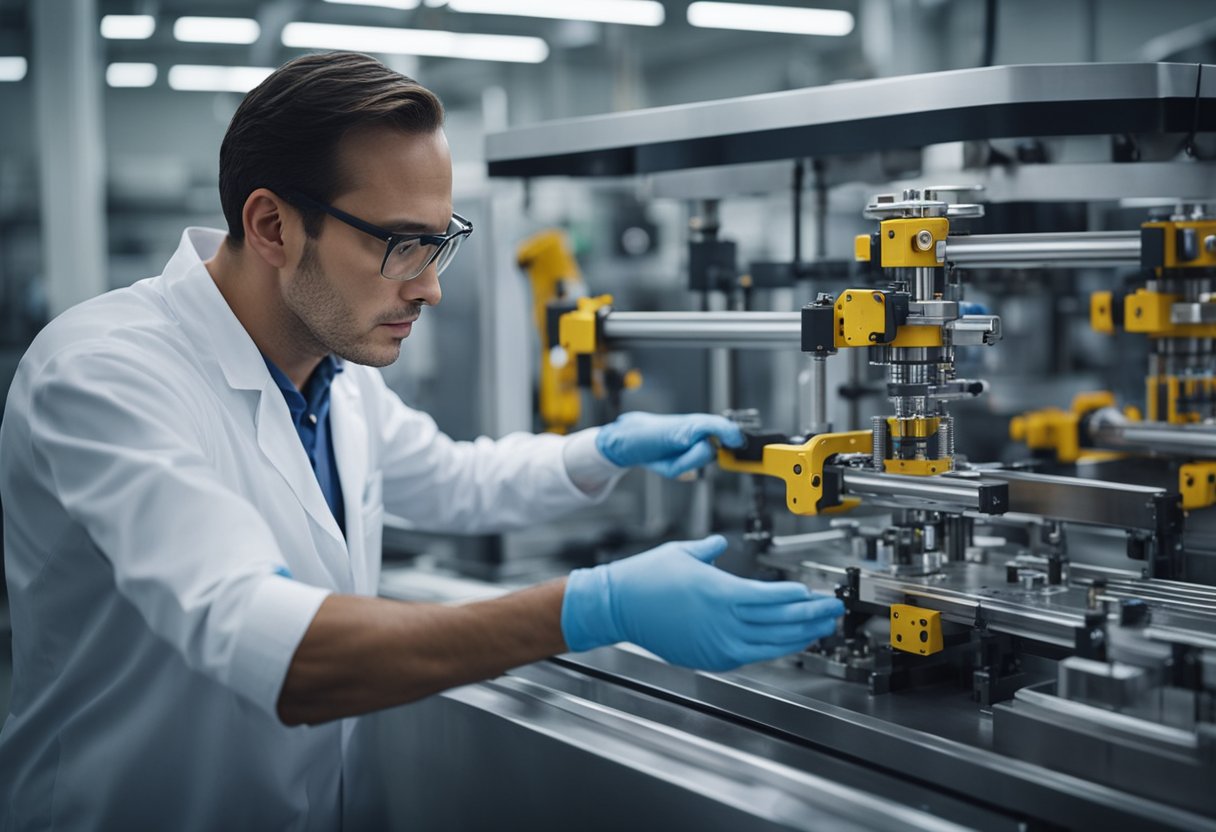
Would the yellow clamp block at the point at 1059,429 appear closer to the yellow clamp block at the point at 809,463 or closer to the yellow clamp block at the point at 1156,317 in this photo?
the yellow clamp block at the point at 1156,317

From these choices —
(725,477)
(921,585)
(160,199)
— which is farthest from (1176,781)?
(160,199)

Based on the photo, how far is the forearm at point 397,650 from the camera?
41.8 inches

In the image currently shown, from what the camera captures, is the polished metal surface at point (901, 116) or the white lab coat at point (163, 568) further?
the polished metal surface at point (901, 116)

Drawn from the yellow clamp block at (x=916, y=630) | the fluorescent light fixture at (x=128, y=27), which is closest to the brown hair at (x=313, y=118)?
the yellow clamp block at (x=916, y=630)

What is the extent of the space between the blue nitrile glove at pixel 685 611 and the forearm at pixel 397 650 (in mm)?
43

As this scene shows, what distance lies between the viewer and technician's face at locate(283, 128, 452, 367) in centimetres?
137

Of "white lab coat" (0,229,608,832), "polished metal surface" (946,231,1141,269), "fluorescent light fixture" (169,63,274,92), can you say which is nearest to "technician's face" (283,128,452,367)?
"white lab coat" (0,229,608,832)

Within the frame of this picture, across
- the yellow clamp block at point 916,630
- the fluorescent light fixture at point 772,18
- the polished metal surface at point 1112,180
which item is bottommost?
the yellow clamp block at point 916,630

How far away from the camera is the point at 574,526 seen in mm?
3148

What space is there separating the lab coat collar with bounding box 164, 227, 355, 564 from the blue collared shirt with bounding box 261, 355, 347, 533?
5 centimetres

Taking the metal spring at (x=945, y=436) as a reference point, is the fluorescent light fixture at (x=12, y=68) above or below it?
above

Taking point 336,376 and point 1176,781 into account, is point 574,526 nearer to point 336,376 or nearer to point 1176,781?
point 336,376

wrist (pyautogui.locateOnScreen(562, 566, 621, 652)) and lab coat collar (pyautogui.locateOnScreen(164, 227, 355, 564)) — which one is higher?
lab coat collar (pyautogui.locateOnScreen(164, 227, 355, 564))

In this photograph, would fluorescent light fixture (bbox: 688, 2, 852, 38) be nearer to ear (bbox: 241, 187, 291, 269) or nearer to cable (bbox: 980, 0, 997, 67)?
cable (bbox: 980, 0, 997, 67)
